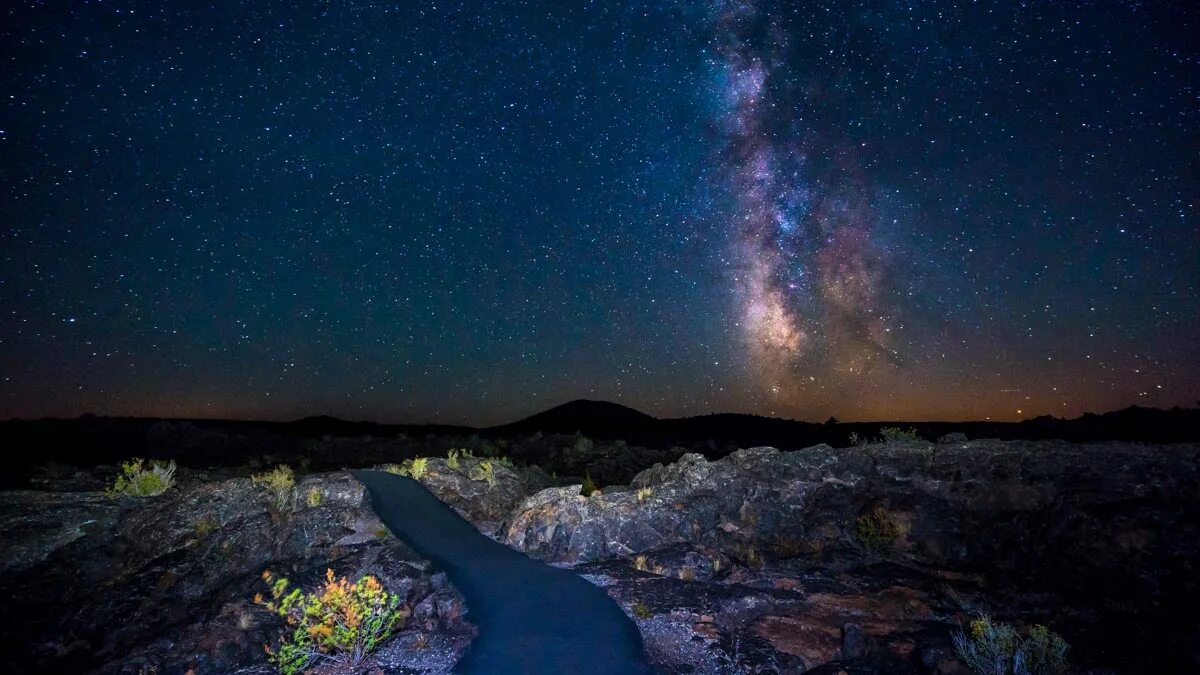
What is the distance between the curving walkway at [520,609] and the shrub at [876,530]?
282 inches

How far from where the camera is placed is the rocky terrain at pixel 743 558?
24.1ft

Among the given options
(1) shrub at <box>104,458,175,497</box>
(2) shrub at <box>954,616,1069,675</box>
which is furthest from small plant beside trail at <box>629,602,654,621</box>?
(1) shrub at <box>104,458,175,497</box>

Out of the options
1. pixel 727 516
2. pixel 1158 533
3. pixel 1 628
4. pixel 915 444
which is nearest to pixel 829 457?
pixel 915 444

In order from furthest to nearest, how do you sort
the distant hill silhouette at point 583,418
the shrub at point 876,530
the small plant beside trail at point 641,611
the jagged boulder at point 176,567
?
the distant hill silhouette at point 583,418 < the shrub at point 876,530 < the small plant beside trail at point 641,611 < the jagged boulder at point 176,567

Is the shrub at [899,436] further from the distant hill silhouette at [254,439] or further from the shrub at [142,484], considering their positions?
the shrub at [142,484]

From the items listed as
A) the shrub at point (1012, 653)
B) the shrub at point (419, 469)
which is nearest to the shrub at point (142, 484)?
the shrub at point (419, 469)

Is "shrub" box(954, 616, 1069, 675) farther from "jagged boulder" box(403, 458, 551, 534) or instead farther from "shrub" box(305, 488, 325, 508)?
"shrub" box(305, 488, 325, 508)

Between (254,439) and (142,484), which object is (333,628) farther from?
(254,439)

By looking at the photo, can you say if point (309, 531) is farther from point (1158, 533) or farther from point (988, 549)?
point (1158, 533)

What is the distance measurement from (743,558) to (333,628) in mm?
8415

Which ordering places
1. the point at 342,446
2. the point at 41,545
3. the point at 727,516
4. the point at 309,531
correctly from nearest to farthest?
the point at 41,545 < the point at 309,531 < the point at 727,516 < the point at 342,446

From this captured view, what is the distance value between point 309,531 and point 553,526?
5.79 m

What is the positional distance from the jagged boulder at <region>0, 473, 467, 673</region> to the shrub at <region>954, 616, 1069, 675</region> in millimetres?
7636

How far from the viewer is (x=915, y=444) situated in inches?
575
